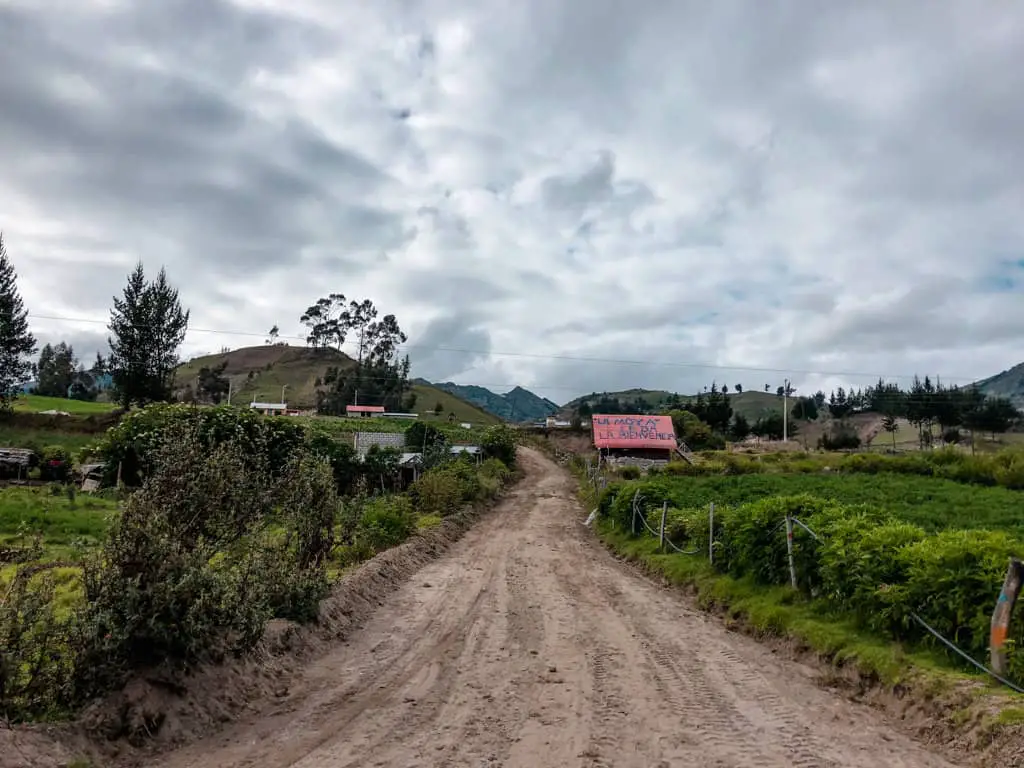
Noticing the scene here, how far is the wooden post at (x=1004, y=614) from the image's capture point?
5.32m

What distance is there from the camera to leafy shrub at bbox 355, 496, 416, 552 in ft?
45.5

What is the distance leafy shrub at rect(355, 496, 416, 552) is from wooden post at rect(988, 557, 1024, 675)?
1066 centimetres

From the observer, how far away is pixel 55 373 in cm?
10269

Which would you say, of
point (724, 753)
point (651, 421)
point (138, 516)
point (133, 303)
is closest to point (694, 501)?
point (724, 753)

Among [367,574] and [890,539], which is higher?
[890,539]

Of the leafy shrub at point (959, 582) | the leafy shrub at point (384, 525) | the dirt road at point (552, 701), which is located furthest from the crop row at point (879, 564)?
the leafy shrub at point (384, 525)

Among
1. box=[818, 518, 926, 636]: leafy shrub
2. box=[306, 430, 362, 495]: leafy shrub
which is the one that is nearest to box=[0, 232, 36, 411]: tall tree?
box=[306, 430, 362, 495]: leafy shrub

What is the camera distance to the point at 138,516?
16.6ft

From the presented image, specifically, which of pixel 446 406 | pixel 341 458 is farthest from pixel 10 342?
pixel 446 406

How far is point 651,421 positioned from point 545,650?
51.1 meters

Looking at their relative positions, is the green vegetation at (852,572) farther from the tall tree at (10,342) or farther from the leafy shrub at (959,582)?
the tall tree at (10,342)

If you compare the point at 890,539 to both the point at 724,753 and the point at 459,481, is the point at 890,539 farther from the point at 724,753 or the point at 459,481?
the point at 459,481

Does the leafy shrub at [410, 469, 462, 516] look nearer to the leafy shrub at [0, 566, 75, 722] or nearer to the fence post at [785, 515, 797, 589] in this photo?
the fence post at [785, 515, 797, 589]

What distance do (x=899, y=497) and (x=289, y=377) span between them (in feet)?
426
